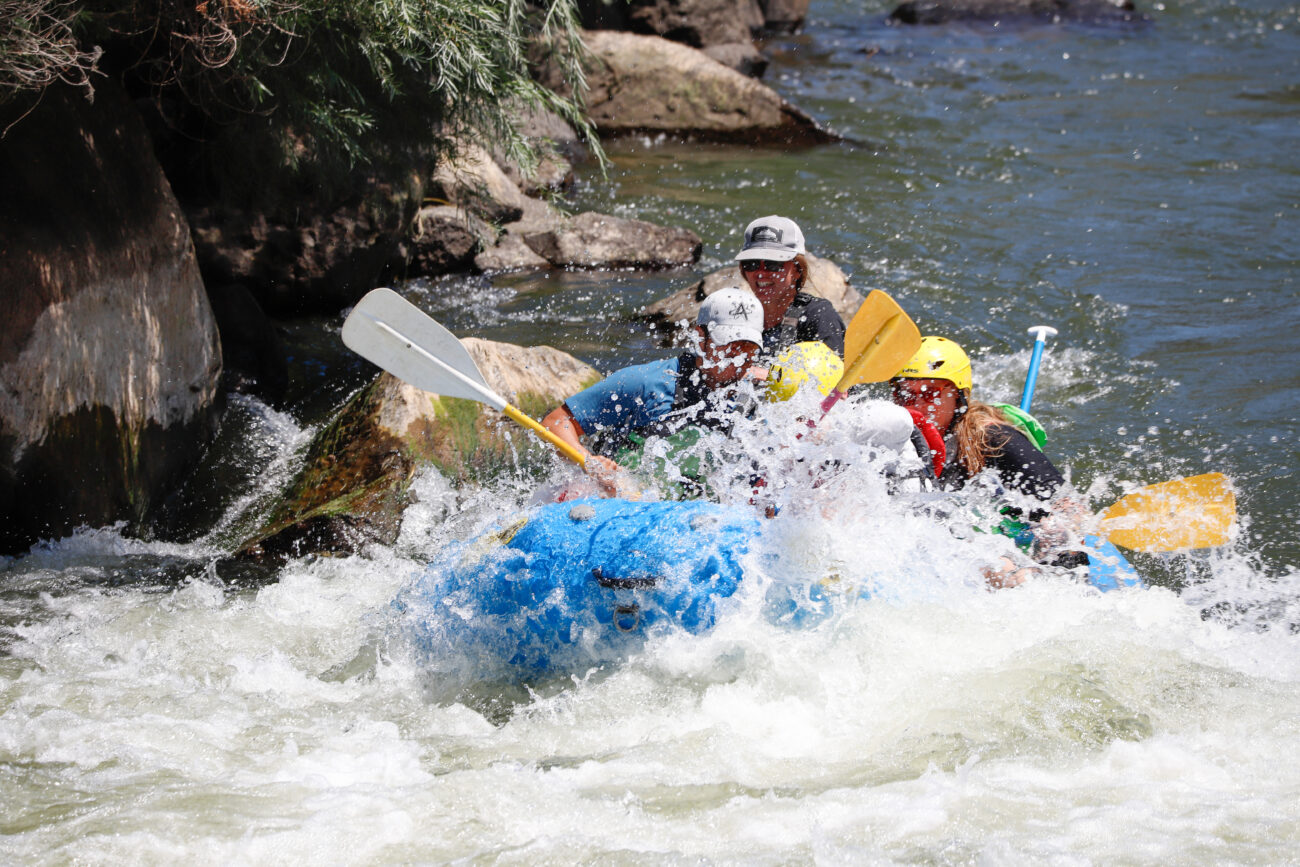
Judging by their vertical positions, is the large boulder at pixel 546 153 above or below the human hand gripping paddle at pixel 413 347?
above

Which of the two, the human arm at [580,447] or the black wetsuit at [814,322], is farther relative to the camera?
the black wetsuit at [814,322]

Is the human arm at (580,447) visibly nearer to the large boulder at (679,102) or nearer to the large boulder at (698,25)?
the large boulder at (679,102)

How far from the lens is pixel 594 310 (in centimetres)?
699

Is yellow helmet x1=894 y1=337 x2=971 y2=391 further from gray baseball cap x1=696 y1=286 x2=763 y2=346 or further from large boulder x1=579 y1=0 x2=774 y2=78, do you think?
large boulder x1=579 y1=0 x2=774 y2=78

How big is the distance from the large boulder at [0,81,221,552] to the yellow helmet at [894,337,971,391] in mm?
3044

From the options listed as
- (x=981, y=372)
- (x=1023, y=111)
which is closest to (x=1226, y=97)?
(x=1023, y=111)

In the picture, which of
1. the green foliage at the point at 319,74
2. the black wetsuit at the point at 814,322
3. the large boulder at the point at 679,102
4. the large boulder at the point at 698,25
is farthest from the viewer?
the large boulder at the point at 698,25

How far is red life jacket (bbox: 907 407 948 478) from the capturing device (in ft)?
12.3

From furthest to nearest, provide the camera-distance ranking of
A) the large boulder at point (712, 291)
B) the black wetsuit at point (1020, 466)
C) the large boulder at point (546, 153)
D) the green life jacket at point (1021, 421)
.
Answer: the large boulder at point (546, 153), the large boulder at point (712, 291), the green life jacket at point (1021, 421), the black wetsuit at point (1020, 466)

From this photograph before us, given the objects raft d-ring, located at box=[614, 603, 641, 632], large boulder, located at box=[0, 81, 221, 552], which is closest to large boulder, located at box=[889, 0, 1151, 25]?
large boulder, located at box=[0, 81, 221, 552]

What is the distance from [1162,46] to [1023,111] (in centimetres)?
469

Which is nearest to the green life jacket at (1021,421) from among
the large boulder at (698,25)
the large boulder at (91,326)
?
the large boulder at (91,326)

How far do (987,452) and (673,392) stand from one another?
3.44 feet

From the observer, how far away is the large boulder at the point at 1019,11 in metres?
17.8
